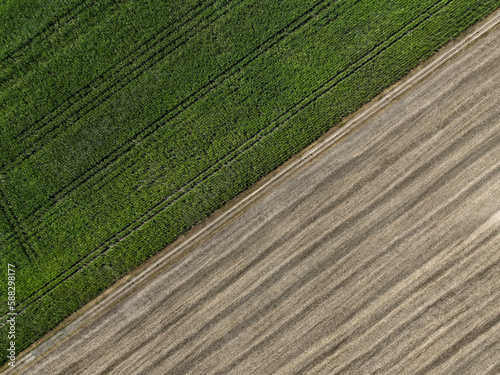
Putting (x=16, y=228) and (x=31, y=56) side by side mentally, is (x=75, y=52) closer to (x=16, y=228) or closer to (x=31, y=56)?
(x=31, y=56)

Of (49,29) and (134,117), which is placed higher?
(49,29)

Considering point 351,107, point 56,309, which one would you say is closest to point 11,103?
point 56,309

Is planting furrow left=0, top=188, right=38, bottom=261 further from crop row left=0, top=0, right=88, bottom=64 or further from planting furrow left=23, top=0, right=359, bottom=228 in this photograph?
crop row left=0, top=0, right=88, bottom=64

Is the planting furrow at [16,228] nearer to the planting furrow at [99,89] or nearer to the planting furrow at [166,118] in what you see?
the planting furrow at [166,118]

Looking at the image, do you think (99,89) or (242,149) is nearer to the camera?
(242,149)

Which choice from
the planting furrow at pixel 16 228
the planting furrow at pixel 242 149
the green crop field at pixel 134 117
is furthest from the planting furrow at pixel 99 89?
the planting furrow at pixel 242 149

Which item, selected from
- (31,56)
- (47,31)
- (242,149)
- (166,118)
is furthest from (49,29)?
(242,149)
